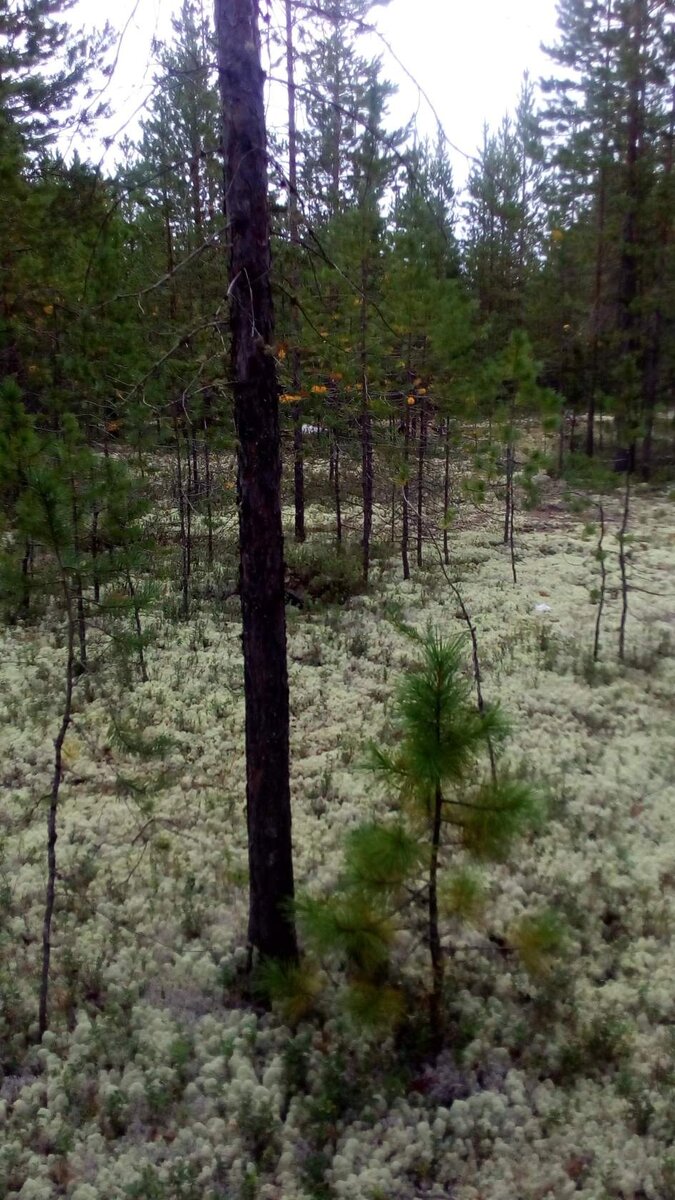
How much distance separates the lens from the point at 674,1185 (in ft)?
11.8

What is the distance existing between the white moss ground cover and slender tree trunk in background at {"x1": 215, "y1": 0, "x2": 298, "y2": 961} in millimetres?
789

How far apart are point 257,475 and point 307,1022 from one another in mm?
3346

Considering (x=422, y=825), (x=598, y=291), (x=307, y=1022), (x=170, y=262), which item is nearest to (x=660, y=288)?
(x=598, y=291)

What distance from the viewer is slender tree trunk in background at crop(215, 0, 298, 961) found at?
387cm

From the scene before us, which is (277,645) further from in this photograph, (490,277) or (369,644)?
(490,277)

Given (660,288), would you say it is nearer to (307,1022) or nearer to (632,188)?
(632,188)

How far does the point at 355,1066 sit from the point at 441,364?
13.6 meters

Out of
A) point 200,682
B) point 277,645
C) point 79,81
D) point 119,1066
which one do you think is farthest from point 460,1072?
point 79,81

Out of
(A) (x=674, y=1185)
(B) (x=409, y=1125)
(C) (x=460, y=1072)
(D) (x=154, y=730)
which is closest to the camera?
(A) (x=674, y=1185)

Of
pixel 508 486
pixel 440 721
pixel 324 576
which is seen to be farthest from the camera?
pixel 508 486

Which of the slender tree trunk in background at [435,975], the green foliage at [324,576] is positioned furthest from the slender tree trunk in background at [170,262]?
the slender tree trunk in background at [435,975]

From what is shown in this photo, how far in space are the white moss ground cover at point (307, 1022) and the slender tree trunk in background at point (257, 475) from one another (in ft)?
2.59

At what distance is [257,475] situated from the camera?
165 inches

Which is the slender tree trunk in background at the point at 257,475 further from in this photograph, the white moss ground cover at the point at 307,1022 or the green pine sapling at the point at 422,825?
the white moss ground cover at the point at 307,1022
